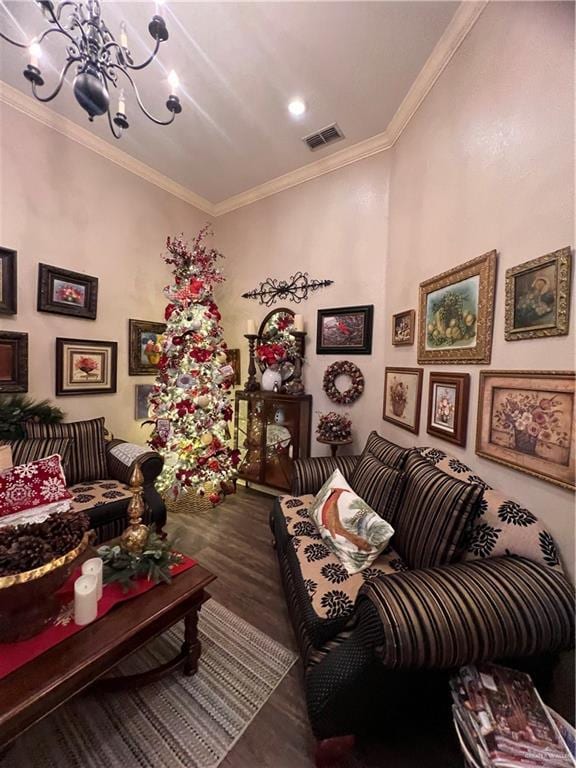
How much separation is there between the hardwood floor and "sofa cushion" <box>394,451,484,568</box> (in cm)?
62

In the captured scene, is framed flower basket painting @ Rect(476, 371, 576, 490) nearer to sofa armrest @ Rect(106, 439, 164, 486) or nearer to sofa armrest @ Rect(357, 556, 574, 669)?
sofa armrest @ Rect(357, 556, 574, 669)

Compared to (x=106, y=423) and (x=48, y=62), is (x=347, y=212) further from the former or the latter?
(x=106, y=423)

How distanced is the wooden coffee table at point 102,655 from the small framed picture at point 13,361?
2.18 metres

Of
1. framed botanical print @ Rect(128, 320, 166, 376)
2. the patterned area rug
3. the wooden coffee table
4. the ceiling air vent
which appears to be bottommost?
the patterned area rug

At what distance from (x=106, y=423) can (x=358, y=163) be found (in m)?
3.70

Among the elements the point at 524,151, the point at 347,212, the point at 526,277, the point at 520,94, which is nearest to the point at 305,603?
the point at 526,277

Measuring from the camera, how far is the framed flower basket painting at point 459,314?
143cm

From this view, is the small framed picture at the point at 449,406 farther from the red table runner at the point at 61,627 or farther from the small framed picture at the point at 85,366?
the small framed picture at the point at 85,366

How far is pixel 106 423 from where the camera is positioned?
295 centimetres

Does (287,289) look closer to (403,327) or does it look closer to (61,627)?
(403,327)

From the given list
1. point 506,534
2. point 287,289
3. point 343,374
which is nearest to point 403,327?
point 343,374

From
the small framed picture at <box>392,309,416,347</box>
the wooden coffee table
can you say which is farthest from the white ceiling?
the wooden coffee table

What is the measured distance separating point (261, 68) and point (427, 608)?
320cm

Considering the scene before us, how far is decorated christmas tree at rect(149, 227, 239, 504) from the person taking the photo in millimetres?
2768
